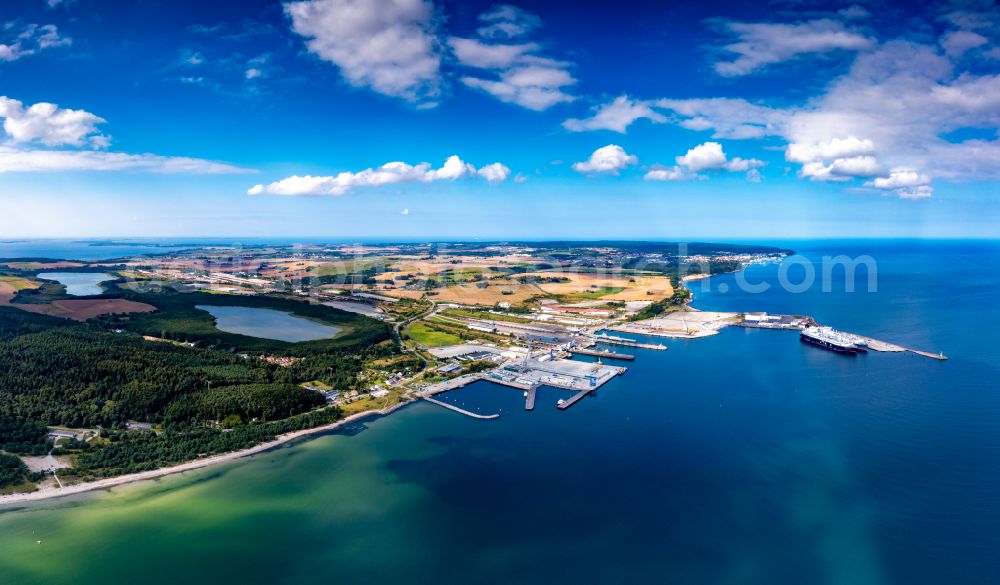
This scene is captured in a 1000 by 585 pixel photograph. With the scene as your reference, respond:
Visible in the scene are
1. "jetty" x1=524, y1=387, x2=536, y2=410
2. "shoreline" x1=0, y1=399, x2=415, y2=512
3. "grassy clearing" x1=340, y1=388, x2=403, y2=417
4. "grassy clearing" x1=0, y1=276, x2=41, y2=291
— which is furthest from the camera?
"grassy clearing" x1=0, y1=276, x2=41, y2=291

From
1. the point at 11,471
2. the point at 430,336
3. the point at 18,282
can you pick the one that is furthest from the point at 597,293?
the point at 18,282

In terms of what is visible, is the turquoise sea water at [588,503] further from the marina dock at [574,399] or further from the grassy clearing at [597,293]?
the grassy clearing at [597,293]

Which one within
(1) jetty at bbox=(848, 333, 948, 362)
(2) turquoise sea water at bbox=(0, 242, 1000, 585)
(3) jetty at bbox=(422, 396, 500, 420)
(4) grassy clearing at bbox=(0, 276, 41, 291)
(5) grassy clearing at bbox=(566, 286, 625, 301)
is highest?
(4) grassy clearing at bbox=(0, 276, 41, 291)

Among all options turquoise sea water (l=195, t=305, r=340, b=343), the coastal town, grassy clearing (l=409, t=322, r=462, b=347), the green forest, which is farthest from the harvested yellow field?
the green forest

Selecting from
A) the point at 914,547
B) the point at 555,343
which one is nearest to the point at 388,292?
the point at 555,343

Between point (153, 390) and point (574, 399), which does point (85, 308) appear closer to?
point (153, 390)

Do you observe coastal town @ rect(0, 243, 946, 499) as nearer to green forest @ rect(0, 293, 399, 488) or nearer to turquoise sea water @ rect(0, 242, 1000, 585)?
green forest @ rect(0, 293, 399, 488)
